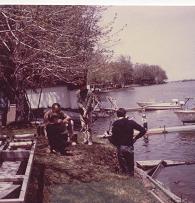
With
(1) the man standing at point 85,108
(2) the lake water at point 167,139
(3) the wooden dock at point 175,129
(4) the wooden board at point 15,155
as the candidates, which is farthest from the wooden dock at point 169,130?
(4) the wooden board at point 15,155

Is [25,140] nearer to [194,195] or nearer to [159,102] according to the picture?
[159,102]

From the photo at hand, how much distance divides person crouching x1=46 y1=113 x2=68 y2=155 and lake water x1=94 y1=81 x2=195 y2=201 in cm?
52

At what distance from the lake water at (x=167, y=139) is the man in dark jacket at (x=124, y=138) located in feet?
0.61

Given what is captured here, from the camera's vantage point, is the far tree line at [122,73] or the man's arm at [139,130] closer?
the man's arm at [139,130]

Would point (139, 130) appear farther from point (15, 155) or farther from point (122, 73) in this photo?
point (15, 155)

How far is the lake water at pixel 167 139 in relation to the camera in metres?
5.73

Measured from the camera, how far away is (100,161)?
5.36 metres

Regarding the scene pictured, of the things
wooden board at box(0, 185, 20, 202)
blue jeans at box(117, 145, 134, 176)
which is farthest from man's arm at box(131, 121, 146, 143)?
wooden board at box(0, 185, 20, 202)

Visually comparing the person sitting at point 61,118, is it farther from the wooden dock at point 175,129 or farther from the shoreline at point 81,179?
the wooden dock at point 175,129

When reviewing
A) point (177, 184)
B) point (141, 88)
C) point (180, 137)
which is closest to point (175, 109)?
point (180, 137)

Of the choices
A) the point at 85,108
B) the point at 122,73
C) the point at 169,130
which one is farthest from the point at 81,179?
the point at 169,130

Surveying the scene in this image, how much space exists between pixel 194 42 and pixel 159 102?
1.35m

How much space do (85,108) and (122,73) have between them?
69cm

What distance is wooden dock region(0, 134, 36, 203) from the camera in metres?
3.82
